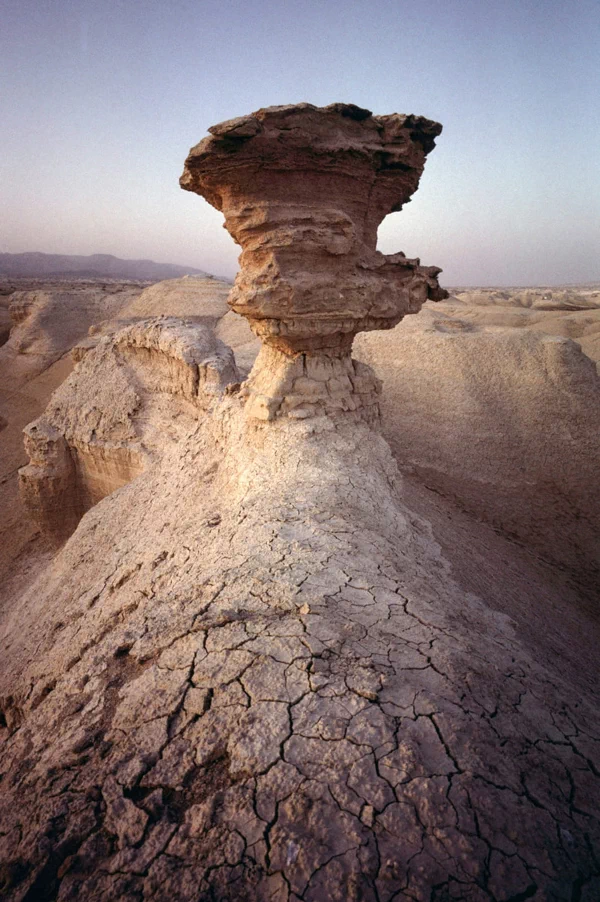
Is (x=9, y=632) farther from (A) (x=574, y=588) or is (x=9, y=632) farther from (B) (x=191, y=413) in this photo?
(A) (x=574, y=588)

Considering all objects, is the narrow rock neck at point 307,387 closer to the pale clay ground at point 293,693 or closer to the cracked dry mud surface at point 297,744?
the pale clay ground at point 293,693

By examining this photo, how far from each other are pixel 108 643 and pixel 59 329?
19.8 meters

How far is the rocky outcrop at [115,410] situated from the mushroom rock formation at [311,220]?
2.04 metres

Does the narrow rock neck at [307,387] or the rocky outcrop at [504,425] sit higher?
the narrow rock neck at [307,387]

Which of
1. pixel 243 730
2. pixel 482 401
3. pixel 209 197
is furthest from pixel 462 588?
pixel 482 401

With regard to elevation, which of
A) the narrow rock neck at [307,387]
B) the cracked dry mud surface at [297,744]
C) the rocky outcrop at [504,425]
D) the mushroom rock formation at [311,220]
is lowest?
the rocky outcrop at [504,425]

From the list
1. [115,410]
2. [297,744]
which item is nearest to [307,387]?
[297,744]

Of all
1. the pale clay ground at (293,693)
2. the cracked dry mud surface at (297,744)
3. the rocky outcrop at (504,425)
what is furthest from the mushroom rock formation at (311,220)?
the rocky outcrop at (504,425)

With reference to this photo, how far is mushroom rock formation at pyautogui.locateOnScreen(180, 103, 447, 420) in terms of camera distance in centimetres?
333

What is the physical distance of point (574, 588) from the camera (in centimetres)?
524

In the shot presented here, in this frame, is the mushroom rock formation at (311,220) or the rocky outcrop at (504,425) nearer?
the mushroom rock formation at (311,220)

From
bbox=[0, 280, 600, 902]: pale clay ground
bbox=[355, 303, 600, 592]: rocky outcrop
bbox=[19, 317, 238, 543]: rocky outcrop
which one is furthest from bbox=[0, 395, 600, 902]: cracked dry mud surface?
bbox=[355, 303, 600, 592]: rocky outcrop

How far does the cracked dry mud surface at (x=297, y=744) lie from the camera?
131 cm

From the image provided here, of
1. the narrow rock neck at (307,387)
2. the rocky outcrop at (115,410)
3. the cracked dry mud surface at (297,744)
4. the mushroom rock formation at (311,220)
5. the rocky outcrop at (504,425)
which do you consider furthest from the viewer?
the rocky outcrop at (504,425)
